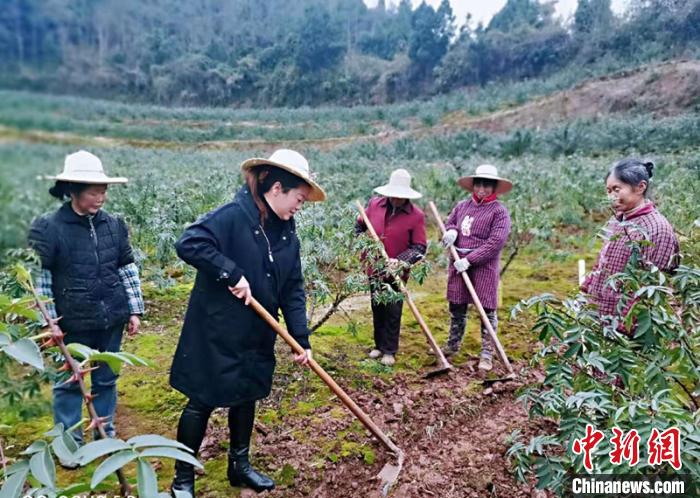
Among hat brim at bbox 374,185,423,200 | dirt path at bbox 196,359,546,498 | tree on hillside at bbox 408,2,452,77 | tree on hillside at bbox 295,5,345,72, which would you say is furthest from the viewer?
tree on hillside at bbox 408,2,452,77

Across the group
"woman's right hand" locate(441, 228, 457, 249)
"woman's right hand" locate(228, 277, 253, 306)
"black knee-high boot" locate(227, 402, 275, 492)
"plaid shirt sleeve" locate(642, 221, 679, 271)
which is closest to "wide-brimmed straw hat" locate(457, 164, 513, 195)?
"woman's right hand" locate(441, 228, 457, 249)

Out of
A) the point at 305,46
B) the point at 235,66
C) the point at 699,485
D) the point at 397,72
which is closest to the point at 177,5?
the point at 699,485

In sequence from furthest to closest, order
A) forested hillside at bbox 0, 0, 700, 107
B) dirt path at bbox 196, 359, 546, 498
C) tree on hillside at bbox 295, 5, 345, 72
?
tree on hillside at bbox 295, 5, 345, 72, dirt path at bbox 196, 359, 546, 498, forested hillside at bbox 0, 0, 700, 107

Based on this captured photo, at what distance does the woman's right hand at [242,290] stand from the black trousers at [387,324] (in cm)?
152

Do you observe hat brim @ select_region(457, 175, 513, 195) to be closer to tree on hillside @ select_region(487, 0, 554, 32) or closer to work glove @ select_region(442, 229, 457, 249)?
work glove @ select_region(442, 229, 457, 249)

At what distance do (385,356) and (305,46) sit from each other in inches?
457

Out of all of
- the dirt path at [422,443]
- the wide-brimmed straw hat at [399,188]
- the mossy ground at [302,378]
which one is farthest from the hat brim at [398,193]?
the dirt path at [422,443]

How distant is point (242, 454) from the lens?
84.7 inches

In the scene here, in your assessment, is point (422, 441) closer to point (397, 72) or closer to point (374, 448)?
point (374, 448)

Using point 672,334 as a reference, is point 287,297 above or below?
below

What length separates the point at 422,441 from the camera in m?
2.59

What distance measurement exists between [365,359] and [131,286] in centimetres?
172

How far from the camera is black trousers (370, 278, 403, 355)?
11.1ft

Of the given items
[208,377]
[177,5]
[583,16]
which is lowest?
[208,377]
